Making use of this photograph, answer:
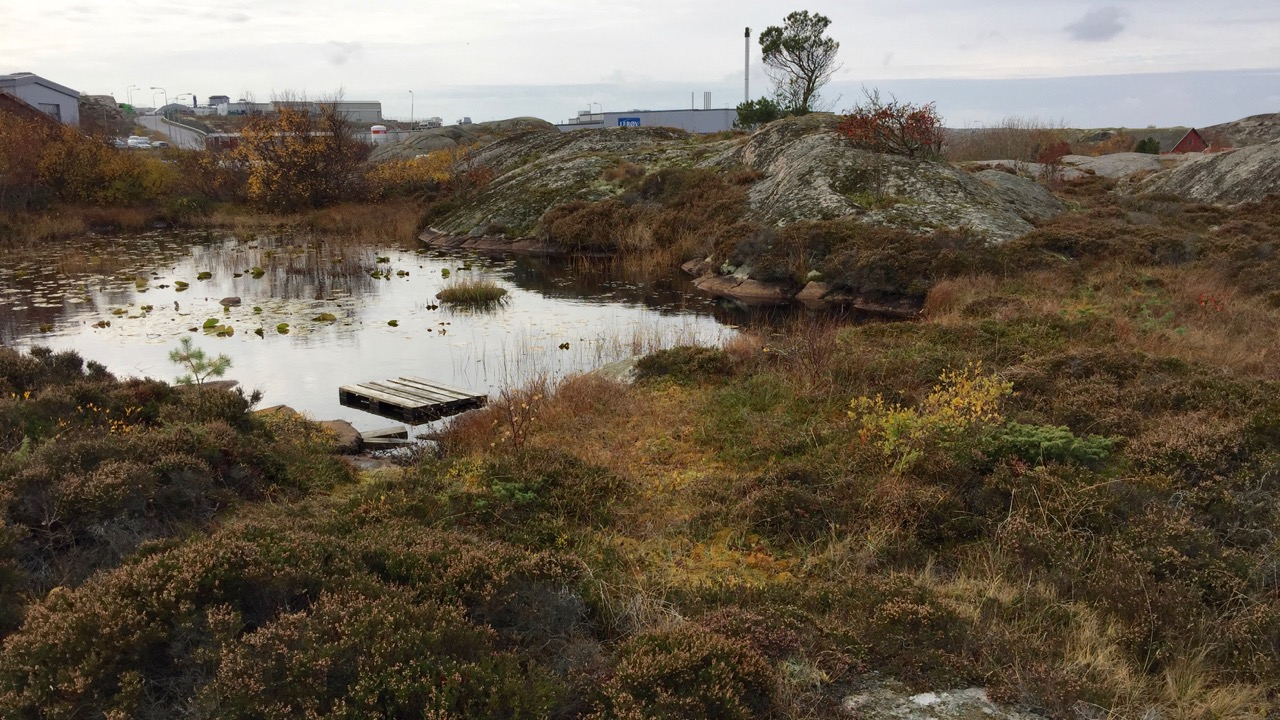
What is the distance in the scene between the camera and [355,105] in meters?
135

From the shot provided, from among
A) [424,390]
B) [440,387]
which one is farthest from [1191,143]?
[424,390]

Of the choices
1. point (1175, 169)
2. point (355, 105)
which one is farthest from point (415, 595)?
point (355, 105)

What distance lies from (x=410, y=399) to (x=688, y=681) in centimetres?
814

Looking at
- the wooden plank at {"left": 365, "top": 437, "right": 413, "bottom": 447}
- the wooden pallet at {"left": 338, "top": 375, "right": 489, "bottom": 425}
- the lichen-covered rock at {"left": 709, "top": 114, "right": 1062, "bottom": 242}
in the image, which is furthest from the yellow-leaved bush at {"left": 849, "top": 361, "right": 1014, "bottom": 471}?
the lichen-covered rock at {"left": 709, "top": 114, "right": 1062, "bottom": 242}

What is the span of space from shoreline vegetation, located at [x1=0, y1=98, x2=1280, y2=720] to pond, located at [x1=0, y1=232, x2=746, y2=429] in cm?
299

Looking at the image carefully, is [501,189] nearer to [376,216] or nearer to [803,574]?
[376,216]

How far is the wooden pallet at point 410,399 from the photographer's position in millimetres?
11164

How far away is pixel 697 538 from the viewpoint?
672 cm

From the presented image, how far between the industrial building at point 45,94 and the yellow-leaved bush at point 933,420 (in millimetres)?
58523

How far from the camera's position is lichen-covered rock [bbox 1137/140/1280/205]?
2719 cm

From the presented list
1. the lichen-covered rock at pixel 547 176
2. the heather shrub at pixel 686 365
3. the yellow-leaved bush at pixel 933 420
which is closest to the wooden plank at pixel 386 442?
the heather shrub at pixel 686 365

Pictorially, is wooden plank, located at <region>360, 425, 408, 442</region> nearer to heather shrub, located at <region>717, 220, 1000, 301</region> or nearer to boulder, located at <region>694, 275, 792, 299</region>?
boulder, located at <region>694, 275, 792, 299</region>

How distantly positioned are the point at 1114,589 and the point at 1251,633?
0.70 metres

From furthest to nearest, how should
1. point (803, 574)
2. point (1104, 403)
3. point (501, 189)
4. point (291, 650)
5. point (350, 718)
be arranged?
point (501, 189), point (1104, 403), point (803, 574), point (291, 650), point (350, 718)
